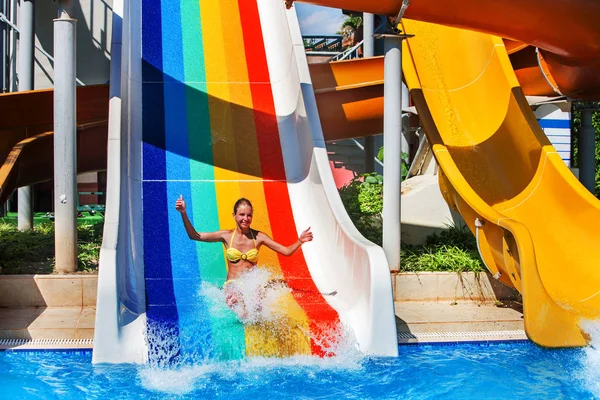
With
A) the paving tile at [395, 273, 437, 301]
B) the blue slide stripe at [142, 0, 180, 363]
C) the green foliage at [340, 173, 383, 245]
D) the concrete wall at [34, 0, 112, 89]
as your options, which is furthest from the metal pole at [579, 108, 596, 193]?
the concrete wall at [34, 0, 112, 89]

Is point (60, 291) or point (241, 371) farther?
point (60, 291)

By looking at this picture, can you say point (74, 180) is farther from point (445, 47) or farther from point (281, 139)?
point (445, 47)

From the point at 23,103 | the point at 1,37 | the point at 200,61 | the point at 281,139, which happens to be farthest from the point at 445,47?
the point at 1,37

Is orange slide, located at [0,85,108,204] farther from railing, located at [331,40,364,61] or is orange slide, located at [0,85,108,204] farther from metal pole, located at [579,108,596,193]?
railing, located at [331,40,364,61]

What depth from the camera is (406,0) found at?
5.40m

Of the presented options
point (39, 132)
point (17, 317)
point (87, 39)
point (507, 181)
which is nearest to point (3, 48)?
point (87, 39)

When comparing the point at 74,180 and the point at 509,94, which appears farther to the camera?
the point at 509,94

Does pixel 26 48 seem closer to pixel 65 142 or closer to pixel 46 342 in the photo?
pixel 65 142

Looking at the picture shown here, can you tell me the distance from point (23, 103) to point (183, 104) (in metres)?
1.63

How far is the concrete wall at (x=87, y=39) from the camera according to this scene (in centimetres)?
1269

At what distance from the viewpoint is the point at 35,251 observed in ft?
23.2

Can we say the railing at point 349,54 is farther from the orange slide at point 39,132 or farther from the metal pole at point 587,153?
the orange slide at point 39,132

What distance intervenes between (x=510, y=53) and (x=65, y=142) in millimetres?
4899

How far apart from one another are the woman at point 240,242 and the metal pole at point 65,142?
120 cm
